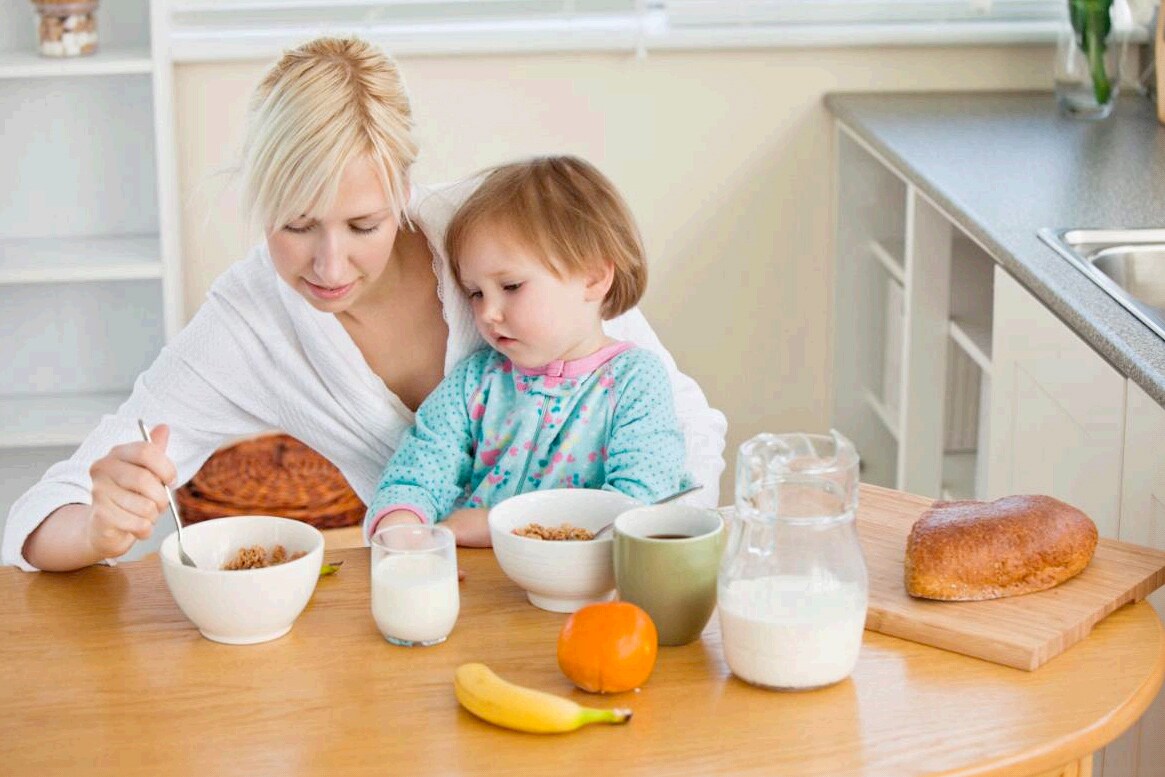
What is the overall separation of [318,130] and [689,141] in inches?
76.7

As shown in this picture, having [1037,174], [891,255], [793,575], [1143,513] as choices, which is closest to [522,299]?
[793,575]

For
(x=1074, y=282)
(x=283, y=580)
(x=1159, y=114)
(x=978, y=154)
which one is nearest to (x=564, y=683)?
(x=283, y=580)

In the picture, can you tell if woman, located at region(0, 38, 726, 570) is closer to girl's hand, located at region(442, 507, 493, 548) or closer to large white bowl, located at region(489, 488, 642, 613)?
girl's hand, located at region(442, 507, 493, 548)

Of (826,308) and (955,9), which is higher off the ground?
(955,9)

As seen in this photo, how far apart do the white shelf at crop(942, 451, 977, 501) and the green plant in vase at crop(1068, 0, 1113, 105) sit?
0.77m

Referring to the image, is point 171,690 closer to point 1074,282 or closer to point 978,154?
point 1074,282

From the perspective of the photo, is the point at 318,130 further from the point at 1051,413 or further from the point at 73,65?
the point at 73,65

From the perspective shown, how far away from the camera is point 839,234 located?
363 cm

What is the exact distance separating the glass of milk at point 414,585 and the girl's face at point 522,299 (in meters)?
0.42

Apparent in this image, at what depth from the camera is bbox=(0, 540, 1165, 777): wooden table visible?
3.85ft

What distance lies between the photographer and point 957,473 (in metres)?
3.34

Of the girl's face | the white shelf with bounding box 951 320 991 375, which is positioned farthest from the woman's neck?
the white shelf with bounding box 951 320 991 375

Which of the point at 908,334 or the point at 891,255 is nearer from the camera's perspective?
the point at 908,334

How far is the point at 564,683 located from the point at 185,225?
246 centimetres
